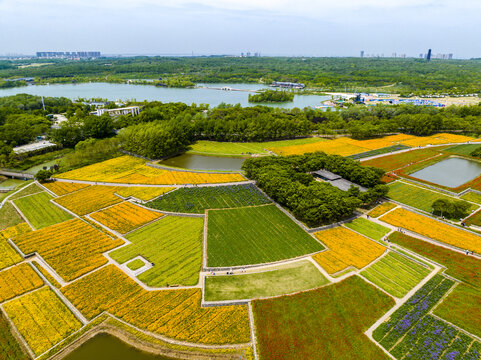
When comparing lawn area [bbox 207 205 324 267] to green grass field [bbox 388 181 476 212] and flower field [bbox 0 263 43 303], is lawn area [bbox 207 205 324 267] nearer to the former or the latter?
flower field [bbox 0 263 43 303]

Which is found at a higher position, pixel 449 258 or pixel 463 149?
pixel 463 149

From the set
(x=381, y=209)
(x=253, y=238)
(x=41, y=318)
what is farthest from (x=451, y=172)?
(x=41, y=318)

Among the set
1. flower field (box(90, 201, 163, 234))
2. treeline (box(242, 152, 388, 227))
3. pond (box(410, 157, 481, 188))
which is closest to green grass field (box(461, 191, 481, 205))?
pond (box(410, 157, 481, 188))

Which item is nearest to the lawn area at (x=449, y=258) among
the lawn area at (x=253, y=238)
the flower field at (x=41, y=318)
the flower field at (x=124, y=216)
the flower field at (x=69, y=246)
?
the lawn area at (x=253, y=238)

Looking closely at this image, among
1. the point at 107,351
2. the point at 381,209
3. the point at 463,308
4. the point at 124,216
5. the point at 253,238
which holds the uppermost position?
the point at 381,209

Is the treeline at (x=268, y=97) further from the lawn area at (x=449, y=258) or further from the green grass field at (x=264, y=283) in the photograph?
the green grass field at (x=264, y=283)

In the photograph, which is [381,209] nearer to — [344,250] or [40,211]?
[344,250]
